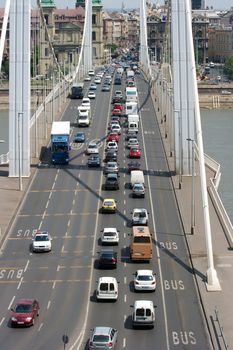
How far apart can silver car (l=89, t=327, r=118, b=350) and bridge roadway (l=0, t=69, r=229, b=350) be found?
0.48 meters

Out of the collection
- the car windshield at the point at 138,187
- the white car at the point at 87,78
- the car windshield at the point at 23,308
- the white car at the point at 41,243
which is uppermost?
the white car at the point at 87,78

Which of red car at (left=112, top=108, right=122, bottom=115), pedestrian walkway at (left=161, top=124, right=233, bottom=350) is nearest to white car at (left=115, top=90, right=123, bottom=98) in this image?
red car at (left=112, top=108, right=122, bottom=115)

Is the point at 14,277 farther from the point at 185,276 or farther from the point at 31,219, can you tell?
the point at 31,219

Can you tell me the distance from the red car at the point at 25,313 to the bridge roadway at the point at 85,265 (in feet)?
0.77

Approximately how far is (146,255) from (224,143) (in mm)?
42820

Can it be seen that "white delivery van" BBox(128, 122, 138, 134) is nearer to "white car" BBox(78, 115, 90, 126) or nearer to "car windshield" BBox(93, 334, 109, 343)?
"white car" BBox(78, 115, 90, 126)

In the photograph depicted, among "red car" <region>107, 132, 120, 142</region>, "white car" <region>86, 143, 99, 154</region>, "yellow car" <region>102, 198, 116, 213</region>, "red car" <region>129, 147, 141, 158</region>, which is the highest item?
"red car" <region>107, 132, 120, 142</region>

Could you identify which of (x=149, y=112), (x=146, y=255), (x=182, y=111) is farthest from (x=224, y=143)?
(x=146, y=255)

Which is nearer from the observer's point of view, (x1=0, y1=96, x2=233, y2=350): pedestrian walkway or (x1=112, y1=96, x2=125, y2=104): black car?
(x1=0, y1=96, x2=233, y2=350): pedestrian walkway

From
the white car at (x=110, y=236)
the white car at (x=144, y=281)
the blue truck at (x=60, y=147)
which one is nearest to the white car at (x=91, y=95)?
the blue truck at (x=60, y=147)

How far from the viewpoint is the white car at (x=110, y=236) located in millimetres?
36125

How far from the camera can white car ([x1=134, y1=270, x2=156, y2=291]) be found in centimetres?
3044

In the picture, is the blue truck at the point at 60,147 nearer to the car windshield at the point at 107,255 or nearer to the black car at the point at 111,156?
the black car at the point at 111,156

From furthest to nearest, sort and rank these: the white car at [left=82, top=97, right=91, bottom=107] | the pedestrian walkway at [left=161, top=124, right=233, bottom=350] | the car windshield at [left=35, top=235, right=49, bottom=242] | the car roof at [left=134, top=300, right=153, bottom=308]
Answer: the white car at [left=82, top=97, right=91, bottom=107] < the car windshield at [left=35, top=235, right=49, bottom=242] < the car roof at [left=134, top=300, right=153, bottom=308] < the pedestrian walkway at [left=161, top=124, right=233, bottom=350]
